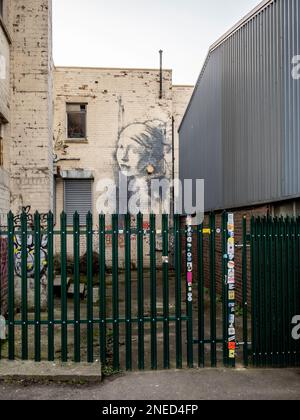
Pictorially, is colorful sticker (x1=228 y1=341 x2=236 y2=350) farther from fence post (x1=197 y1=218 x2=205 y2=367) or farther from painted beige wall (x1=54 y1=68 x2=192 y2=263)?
painted beige wall (x1=54 y1=68 x2=192 y2=263)

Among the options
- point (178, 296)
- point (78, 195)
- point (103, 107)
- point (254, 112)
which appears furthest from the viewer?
point (103, 107)

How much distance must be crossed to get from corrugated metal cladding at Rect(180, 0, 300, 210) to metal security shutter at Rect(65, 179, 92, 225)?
626 centimetres

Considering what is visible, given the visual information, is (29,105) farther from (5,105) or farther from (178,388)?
(178,388)

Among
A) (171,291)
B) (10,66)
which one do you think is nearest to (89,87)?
(10,66)

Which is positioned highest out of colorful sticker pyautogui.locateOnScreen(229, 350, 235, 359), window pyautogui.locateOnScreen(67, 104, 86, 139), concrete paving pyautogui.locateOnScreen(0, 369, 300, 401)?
window pyautogui.locateOnScreen(67, 104, 86, 139)

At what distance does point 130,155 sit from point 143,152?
576 millimetres

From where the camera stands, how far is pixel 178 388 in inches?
208

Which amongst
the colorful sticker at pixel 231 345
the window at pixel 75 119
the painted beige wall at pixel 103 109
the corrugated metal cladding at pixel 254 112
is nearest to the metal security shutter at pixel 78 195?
the painted beige wall at pixel 103 109

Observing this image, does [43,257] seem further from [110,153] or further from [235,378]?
[110,153]

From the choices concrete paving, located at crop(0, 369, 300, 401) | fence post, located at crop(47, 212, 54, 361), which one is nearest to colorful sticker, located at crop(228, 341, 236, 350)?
concrete paving, located at crop(0, 369, 300, 401)

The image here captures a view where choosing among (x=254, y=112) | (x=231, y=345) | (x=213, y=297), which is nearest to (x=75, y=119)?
(x=254, y=112)

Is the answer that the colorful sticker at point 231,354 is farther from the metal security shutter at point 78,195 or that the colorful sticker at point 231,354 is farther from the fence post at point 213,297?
the metal security shutter at point 78,195

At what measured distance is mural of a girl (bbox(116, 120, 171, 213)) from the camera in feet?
63.1

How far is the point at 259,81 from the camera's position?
960cm
